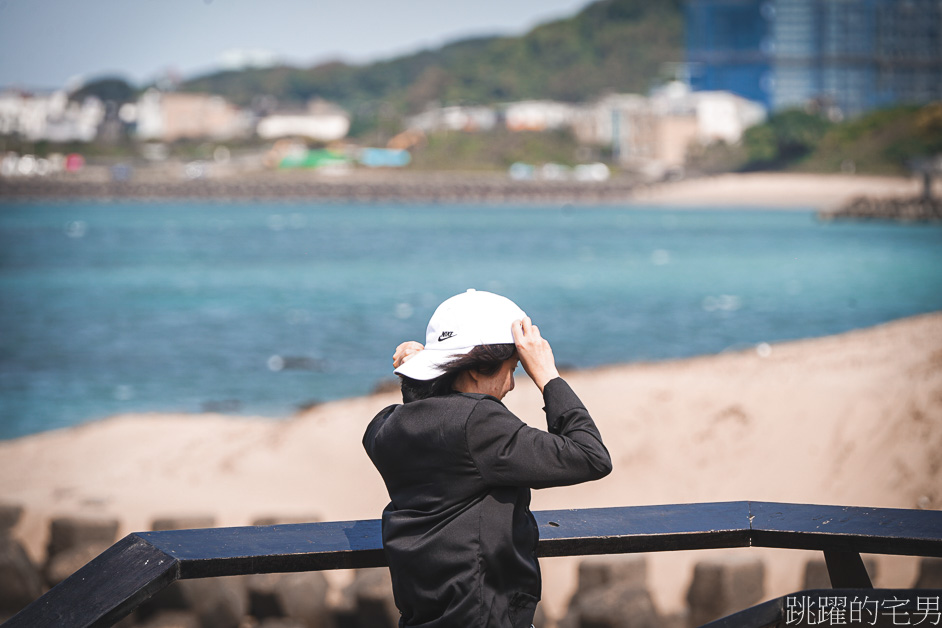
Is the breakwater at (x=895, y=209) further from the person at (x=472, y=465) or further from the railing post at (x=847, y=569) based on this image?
the person at (x=472, y=465)

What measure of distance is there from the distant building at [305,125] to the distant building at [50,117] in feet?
94.9

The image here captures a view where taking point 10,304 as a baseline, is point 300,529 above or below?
above

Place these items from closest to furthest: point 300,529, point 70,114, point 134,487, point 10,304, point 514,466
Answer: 1. point 514,466
2. point 300,529
3. point 134,487
4. point 10,304
5. point 70,114

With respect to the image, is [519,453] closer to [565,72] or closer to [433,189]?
[433,189]

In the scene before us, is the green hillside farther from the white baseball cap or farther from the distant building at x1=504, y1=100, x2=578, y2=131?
the white baseball cap

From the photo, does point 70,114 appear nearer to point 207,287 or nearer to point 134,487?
point 207,287

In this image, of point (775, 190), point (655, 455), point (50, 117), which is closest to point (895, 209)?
point (775, 190)

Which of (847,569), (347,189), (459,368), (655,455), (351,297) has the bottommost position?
(351,297)

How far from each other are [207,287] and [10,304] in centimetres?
690

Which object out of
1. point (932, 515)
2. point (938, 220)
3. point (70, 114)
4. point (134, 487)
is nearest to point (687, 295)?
point (134, 487)

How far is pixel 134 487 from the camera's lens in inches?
432

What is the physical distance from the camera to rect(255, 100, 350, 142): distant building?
602 ft

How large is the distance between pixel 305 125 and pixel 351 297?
155m

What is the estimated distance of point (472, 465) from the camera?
6.63ft
